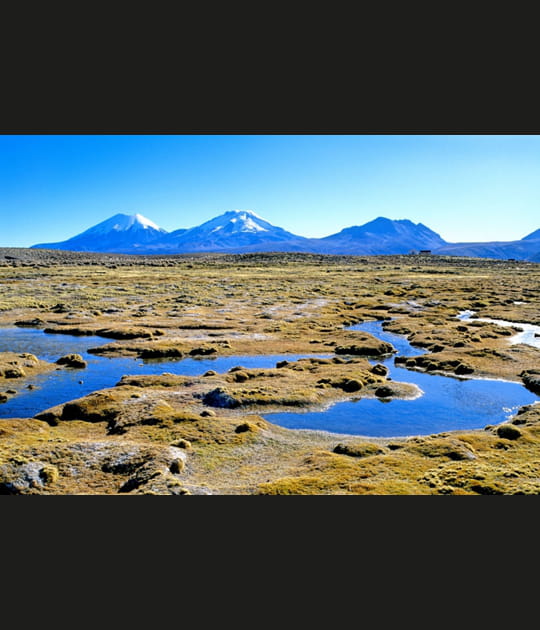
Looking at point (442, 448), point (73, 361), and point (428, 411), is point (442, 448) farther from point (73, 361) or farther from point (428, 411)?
point (73, 361)

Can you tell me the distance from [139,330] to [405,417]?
125ft

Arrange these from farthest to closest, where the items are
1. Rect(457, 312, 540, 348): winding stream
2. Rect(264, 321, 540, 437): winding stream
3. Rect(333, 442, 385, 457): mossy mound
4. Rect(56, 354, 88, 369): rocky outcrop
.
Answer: Rect(457, 312, 540, 348): winding stream
Rect(56, 354, 88, 369): rocky outcrop
Rect(264, 321, 540, 437): winding stream
Rect(333, 442, 385, 457): mossy mound

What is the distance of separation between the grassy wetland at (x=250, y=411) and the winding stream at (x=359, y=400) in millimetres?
1262

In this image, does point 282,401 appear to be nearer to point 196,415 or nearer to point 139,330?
point 196,415

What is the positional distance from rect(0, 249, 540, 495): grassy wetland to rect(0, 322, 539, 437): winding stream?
126 cm

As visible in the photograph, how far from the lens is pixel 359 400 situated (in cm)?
3572

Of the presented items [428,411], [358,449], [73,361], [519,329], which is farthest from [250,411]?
[519,329]

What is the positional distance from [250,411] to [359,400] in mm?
8700

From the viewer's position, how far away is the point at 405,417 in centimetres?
3231

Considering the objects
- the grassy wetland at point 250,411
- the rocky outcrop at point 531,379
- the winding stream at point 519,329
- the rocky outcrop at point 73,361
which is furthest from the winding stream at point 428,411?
the rocky outcrop at point 73,361

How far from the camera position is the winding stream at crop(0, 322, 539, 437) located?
3106 cm

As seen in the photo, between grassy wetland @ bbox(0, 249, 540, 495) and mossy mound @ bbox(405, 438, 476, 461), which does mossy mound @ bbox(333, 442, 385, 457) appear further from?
mossy mound @ bbox(405, 438, 476, 461)

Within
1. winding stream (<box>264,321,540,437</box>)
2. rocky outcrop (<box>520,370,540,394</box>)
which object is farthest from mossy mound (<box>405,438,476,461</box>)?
rocky outcrop (<box>520,370,540,394</box>)

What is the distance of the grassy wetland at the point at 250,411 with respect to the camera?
21.7 meters
